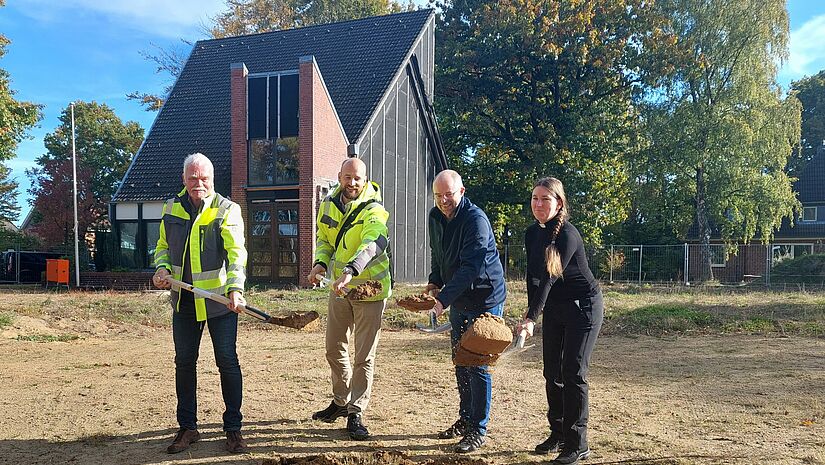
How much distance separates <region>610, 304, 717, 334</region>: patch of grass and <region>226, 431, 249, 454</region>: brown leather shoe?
347 inches

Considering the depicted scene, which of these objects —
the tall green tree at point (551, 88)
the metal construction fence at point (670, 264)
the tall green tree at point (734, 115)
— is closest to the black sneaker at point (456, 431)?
the metal construction fence at point (670, 264)

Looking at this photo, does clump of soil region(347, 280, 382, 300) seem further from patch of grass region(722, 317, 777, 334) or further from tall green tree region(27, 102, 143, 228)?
tall green tree region(27, 102, 143, 228)

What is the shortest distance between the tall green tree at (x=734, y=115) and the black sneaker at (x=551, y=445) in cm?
2908

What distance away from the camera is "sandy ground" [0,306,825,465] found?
4828 mm

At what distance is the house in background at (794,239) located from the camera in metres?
34.5

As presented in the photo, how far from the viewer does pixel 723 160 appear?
102 feet

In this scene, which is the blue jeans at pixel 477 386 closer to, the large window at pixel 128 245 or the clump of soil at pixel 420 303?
the clump of soil at pixel 420 303

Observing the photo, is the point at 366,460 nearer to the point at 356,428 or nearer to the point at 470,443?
the point at 356,428

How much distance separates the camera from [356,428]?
5117 millimetres

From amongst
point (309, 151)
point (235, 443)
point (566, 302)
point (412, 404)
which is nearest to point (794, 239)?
point (309, 151)

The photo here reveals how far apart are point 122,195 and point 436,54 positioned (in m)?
15.9

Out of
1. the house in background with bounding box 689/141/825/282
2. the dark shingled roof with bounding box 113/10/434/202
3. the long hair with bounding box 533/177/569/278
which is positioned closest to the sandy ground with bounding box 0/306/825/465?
the long hair with bounding box 533/177/569/278

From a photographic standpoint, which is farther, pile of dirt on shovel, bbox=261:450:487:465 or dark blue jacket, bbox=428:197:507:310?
dark blue jacket, bbox=428:197:507:310

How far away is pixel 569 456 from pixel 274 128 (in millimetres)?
17774
